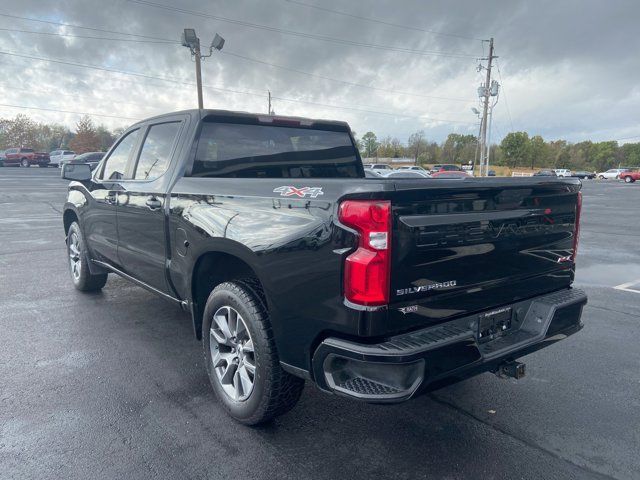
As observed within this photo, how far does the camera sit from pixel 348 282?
2205 mm

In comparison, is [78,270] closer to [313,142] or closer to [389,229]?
[313,142]

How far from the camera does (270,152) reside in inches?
158

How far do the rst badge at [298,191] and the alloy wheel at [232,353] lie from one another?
82cm

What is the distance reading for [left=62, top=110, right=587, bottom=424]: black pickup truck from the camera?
220 centimetres

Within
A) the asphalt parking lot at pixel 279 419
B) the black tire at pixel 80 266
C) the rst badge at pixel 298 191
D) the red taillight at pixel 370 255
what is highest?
the rst badge at pixel 298 191

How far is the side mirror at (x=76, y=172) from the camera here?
16.5 feet

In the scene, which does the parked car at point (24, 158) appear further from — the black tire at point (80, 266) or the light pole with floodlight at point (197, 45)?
the black tire at point (80, 266)

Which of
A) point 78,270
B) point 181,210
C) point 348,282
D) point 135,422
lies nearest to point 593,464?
point 348,282

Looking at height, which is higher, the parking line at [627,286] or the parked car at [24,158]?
the parked car at [24,158]

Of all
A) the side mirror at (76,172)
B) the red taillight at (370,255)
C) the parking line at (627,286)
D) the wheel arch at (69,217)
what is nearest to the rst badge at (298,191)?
the red taillight at (370,255)

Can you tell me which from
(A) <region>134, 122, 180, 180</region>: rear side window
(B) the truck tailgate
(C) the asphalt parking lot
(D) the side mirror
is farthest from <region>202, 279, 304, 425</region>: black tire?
(D) the side mirror

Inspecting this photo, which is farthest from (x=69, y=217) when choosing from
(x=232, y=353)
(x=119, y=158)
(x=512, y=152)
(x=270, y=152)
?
(x=512, y=152)

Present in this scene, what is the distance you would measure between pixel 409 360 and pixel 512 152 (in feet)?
376

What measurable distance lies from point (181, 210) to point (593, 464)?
3043mm
